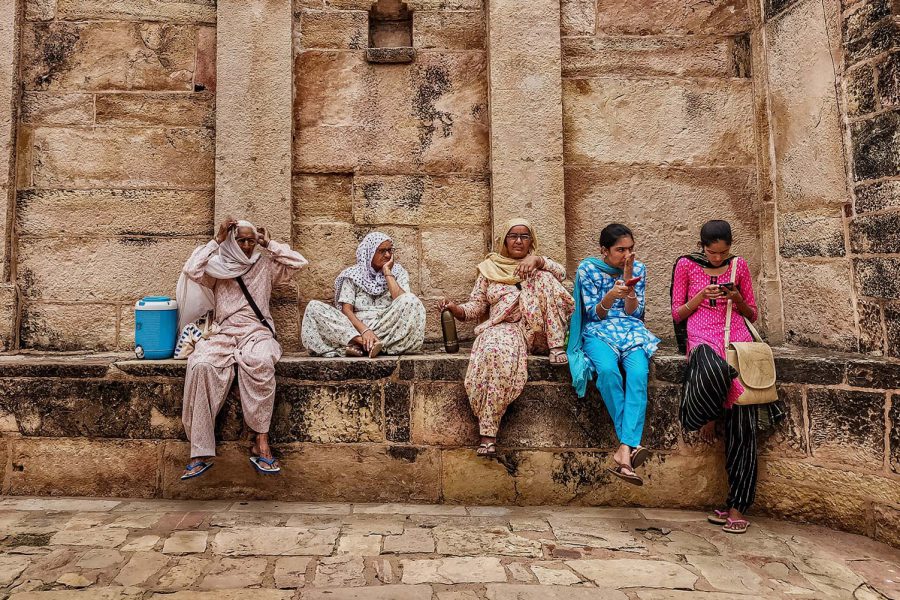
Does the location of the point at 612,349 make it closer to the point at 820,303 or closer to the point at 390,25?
the point at 820,303

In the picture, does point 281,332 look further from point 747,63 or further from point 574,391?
point 747,63

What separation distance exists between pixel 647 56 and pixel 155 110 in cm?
399

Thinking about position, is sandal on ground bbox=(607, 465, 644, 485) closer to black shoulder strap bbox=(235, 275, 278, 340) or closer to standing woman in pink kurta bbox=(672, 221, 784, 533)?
standing woman in pink kurta bbox=(672, 221, 784, 533)

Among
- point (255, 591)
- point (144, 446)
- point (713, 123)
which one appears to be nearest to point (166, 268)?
point (144, 446)

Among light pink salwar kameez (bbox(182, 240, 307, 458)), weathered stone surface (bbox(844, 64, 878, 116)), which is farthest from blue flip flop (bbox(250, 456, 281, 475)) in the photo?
weathered stone surface (bbox(844, 64, 878, 116))

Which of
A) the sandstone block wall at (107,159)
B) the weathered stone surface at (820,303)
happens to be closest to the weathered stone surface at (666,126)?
the weathered stone surface at (820,303)

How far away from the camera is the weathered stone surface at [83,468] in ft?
12.8

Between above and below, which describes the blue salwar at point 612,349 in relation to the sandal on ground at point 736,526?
above

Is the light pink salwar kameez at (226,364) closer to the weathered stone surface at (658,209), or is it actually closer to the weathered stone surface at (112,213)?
Answer: the weathered stone surface at (112,213)

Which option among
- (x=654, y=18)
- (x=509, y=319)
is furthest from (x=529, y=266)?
(x=654, y=18)

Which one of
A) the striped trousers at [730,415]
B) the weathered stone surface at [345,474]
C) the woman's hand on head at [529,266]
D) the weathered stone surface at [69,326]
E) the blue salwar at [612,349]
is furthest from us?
the weathered stone surface at [69,326]

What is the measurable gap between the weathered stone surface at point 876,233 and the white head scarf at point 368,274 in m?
3.01

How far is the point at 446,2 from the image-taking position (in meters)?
5.02

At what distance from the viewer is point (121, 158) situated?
488 centimetres
